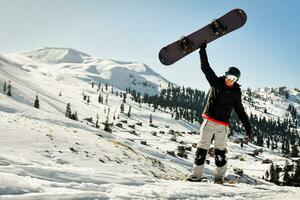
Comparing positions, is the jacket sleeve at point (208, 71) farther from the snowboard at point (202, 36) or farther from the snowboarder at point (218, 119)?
the snowboard at point (202, 36)

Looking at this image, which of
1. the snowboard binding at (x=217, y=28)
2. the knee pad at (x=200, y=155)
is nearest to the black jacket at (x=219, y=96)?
the knee pad at (x=200, y=155)

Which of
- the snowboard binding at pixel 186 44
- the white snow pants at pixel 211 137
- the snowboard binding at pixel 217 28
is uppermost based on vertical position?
the snowboard binding at pixel 217 28

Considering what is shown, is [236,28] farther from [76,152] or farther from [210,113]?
[76,152]

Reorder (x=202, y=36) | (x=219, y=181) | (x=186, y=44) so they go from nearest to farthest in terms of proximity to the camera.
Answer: (x=219, y=181) → (x=186, y=44) → (x=202, y=36)

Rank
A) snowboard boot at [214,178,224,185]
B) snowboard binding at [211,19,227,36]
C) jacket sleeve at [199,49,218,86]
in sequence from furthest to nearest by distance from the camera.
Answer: snowboard binding at [211,19,227,36], jacket sleeve at [199,49,218,86], snowboard boot at [214,178,224,185]

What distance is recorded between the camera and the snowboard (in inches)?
486

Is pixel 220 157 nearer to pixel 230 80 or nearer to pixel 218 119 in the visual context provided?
pixel 218 119

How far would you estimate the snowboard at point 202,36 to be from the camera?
12.3 m

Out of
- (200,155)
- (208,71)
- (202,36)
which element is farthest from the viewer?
(202,36)

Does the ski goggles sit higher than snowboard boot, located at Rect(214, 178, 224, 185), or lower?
higher

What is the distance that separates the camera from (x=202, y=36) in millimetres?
12484

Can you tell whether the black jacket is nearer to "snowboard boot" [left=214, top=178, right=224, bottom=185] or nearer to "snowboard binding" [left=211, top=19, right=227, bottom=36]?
"snowboard boot" [left=214, top=178, right=224, bottom=185]

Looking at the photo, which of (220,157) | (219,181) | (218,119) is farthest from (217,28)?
(219,181)

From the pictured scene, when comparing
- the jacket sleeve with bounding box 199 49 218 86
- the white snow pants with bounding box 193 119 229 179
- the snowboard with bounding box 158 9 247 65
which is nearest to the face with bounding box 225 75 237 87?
the jacket sleeve with bounding box 199 49 218 86
